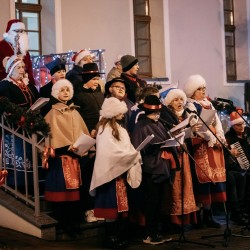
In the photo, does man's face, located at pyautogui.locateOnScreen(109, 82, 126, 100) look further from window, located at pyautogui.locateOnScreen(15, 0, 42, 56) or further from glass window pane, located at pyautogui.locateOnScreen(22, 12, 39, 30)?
glass window pane, located at pyautogui.locateOnScreen(22, 12, 39, 30)

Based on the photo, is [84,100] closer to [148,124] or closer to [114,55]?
[148,124]

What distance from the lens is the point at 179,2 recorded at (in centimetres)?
1439

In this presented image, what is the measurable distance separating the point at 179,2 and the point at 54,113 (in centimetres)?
679

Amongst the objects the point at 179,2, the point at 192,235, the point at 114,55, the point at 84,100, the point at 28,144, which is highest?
the point at 179,2

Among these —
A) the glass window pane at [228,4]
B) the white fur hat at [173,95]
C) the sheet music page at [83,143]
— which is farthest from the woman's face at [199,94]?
the glass window pane at [228,4]

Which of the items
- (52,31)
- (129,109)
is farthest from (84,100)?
(52,31)

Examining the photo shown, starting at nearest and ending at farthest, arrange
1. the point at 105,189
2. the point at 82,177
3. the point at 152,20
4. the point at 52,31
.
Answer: the point at 105,189, the point at 82,177, the point at 52,31, the point at 152,20

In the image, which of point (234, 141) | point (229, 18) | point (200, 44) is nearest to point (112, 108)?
point (234, 141)

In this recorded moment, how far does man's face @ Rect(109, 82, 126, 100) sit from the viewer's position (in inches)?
334

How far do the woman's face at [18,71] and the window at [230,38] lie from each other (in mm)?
7826

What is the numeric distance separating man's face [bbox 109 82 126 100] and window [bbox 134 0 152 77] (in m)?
5.60

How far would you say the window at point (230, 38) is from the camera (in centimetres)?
1597

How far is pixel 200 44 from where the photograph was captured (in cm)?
1485

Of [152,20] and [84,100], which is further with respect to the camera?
[152,20]
